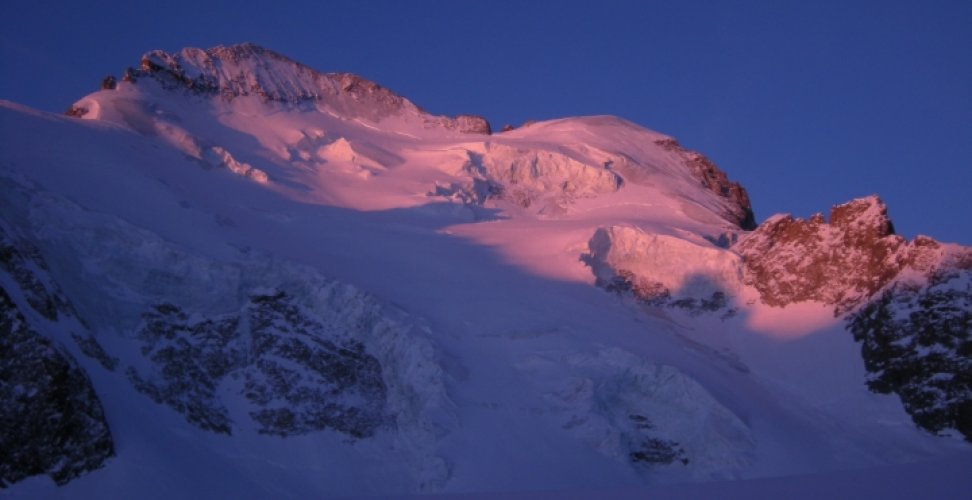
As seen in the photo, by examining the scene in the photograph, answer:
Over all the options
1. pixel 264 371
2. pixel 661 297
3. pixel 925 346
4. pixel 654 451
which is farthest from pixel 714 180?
pixel 264 371

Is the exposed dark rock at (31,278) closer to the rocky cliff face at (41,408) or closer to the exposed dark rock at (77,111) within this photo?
the rocky cliff face at (41,408)

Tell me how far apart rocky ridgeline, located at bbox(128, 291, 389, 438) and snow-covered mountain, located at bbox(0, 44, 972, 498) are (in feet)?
0.28

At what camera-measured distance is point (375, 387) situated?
99.3 ft

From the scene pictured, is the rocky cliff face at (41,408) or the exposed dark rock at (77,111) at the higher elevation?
the exposed dark rock at (77,111)

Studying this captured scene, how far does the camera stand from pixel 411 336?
31266mm

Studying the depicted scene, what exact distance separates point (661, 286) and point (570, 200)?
1601 cm

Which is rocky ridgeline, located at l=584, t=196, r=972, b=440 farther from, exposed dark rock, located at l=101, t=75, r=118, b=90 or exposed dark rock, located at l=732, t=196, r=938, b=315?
exposed dark rock, located at l=101, t=75, r=118, b=90

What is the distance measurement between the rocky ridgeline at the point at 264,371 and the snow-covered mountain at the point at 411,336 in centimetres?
9

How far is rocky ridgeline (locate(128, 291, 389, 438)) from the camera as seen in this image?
2766 cm

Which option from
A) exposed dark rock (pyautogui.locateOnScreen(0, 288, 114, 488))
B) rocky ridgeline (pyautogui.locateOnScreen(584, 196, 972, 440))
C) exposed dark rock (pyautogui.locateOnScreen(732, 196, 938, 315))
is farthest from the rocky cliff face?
exposed dark rock (pyautogui.locateOnScreen(732, 196, 938, 315))

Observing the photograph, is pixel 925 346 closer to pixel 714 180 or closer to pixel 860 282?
pixel 860 282

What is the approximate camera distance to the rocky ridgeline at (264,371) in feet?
90.7

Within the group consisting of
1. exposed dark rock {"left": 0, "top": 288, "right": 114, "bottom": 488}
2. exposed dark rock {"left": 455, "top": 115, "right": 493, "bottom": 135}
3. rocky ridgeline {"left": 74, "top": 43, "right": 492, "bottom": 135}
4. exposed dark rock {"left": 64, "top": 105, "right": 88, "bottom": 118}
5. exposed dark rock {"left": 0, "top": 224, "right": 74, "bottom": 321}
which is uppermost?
exposed dark rock {"left": 455, "top": 115, "right": 493, "bottom": 135}

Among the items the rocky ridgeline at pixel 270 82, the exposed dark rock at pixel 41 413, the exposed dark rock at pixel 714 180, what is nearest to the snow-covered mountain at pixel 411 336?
the exposed dark rock at pixel 41 413
